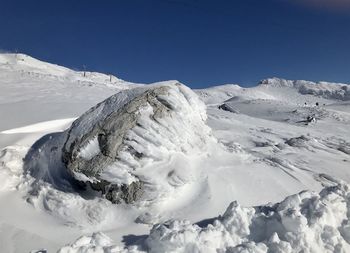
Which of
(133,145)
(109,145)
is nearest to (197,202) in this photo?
(133,145)

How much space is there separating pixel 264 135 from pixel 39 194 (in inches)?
209

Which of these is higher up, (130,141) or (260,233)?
(130,141)

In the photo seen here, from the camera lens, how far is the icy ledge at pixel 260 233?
3967 millimetres

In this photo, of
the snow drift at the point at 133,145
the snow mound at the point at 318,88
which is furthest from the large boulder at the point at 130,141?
the snow mound at the point at 318,88

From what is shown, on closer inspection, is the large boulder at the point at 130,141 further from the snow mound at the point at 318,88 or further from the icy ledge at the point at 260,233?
the snow mound at the point at 318,88

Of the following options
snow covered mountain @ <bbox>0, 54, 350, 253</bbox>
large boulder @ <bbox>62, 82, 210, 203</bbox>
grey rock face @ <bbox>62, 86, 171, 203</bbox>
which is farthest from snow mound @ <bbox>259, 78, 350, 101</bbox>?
grey rock face @ <bbox>62, 86, 171, 203</bbox>

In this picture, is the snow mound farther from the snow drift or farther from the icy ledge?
the icy ledge

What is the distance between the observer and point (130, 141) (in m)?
5.48

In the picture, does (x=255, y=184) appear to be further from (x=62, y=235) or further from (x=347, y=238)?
(x=62, y=235)

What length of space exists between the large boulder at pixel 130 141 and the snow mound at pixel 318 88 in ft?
157

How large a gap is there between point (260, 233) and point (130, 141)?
6.62 ft

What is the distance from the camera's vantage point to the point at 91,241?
162 inches

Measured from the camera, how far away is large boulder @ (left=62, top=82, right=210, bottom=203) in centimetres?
537

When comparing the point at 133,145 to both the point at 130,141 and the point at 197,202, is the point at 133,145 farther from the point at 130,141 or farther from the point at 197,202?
the point at 197,202
